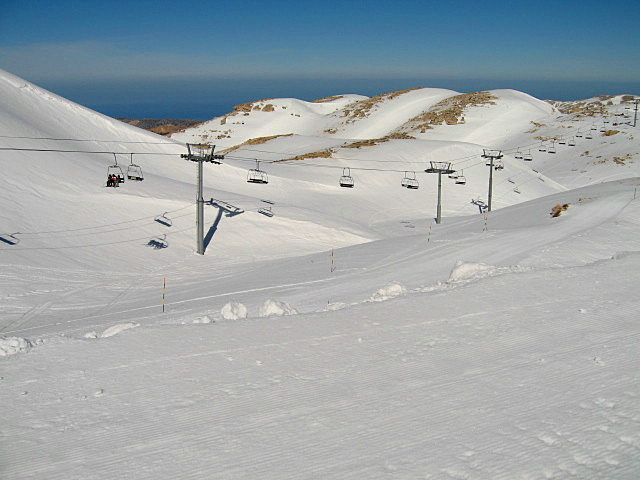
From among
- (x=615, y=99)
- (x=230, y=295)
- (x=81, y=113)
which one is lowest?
(x=230, y=295)

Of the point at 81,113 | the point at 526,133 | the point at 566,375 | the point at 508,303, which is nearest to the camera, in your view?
the point at 566,375

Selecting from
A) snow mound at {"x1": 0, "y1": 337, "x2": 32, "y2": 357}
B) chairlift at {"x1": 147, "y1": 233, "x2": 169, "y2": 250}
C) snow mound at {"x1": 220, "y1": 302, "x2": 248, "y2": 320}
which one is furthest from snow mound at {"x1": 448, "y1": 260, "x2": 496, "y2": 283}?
chairlift at {"x1": 147, "y1": 233, "x2": 169, "y2": 250}

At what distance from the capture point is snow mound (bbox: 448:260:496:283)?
1955 centimetres

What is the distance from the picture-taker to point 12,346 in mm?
12305

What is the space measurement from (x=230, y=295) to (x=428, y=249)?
390 inches

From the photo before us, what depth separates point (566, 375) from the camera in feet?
35.1

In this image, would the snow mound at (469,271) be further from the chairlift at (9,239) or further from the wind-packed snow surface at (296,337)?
the chairlift at (9,239)

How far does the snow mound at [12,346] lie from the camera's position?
12.2 meters

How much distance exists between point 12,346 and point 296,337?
575 cm

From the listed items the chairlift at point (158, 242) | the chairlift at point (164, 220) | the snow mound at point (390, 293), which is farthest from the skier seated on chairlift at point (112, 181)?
the snow mound at point (390, 293)

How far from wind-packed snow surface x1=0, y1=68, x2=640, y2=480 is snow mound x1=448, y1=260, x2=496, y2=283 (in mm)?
73

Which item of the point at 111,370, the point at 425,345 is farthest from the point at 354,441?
the point at 111,370

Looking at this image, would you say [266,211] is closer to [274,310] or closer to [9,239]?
[9,239]

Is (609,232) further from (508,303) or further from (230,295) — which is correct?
(230,295)
